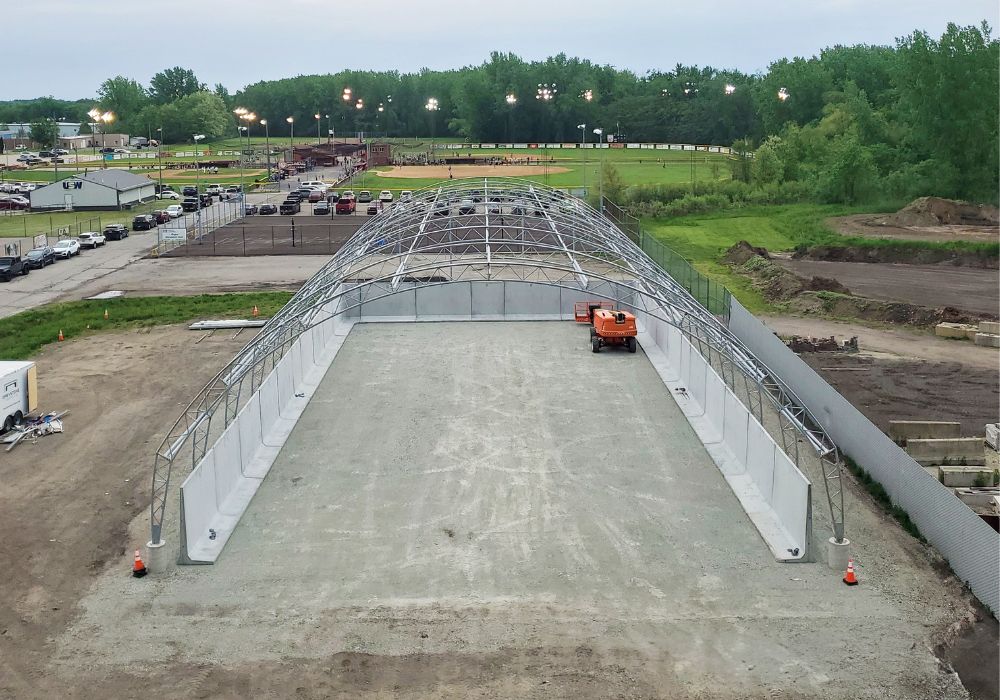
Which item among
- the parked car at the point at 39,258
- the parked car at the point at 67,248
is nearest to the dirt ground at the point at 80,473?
the parked car at the point at 39,258

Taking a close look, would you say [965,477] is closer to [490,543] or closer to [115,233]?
[490,543]

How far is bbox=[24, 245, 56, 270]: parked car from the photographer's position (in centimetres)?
5816

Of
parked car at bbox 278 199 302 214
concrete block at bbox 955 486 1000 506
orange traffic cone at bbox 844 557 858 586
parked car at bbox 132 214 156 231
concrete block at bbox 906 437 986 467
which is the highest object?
parked car at bbox 278 199 302 214

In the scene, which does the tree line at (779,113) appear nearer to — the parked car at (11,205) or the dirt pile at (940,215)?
the dirt pile at (940,215)

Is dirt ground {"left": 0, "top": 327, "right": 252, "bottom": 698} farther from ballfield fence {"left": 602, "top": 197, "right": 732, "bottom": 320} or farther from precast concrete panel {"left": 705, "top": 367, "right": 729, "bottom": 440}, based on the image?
ballfield fence {"left": 602, "top": 197, "right": 732, "bottom": 320}

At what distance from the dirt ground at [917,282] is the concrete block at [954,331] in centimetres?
500

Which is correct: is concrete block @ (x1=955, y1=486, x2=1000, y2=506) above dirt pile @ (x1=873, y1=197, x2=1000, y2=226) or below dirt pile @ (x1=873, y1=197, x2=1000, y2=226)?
below

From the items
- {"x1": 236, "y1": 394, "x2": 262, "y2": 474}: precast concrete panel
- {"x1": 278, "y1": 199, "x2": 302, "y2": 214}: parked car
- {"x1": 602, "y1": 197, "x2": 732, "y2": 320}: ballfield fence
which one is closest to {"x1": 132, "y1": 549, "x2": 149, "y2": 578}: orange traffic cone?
{"x1": 236, "y1": 394, "x2": 262, "y2": 474}: precast concrete panel

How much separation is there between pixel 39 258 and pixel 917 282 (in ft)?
159

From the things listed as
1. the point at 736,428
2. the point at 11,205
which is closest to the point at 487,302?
the point at 736,428

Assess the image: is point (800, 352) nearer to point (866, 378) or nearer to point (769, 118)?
point (866, 378)

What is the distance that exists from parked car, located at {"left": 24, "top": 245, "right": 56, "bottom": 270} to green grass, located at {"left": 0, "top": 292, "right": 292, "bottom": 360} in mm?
11960

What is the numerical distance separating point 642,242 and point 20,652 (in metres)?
46.2

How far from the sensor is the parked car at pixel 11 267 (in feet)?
179
